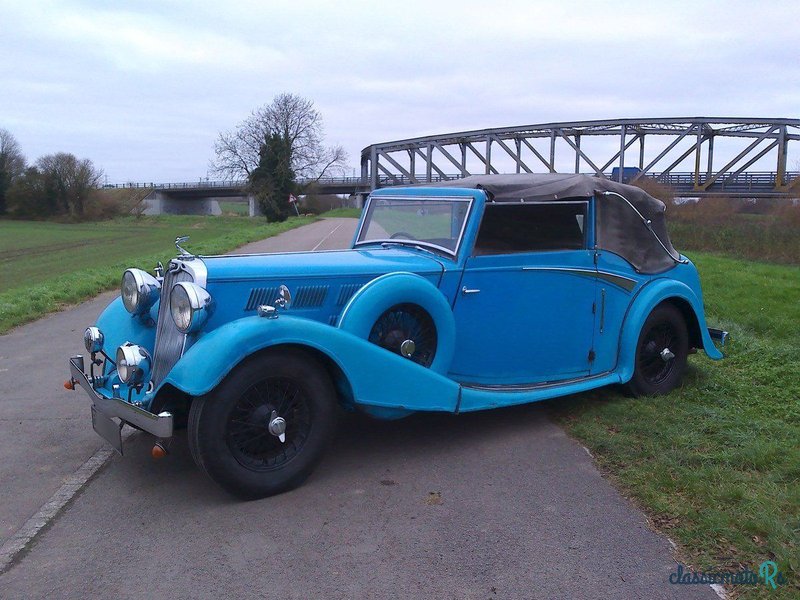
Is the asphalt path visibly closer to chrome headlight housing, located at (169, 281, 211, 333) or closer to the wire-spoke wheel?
the wire-spoke wheel

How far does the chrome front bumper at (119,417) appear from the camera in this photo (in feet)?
12.4

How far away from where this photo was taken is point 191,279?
13.9 ft

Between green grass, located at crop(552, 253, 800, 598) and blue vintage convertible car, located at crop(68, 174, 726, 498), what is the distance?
345 millimetres

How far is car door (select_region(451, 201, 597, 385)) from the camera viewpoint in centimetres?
500

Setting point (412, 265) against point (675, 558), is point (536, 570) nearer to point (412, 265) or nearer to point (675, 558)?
point (675, 558)

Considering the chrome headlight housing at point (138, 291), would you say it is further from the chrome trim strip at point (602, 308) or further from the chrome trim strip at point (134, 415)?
the chrome trim strip at point (602, 308)

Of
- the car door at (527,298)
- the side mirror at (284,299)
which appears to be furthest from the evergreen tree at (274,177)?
the side mirror at (284,299)

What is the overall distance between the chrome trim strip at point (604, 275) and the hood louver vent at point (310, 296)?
60.2 inches

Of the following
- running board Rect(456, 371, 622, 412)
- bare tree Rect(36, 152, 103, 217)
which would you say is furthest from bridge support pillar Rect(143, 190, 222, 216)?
running board Rect(456, 371, 622, 412)

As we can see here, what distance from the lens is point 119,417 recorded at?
4.11 meters

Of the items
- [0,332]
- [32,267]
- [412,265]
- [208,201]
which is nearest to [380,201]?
[412,265]

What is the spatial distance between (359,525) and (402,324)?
148cm

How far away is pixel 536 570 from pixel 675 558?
2.21ft

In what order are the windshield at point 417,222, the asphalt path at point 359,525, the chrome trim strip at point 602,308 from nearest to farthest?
the asphalt path at point 359,525
the windshield at point 417,222
the chrome trim strip at point 602,308
